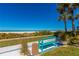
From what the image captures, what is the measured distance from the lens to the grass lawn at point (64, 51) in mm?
6770

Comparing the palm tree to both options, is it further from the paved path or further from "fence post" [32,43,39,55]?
the paved path

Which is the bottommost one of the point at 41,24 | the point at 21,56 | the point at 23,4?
the point at 21,56

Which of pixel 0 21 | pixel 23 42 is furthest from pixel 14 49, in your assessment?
pixel 0 21

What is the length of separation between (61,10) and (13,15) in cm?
107

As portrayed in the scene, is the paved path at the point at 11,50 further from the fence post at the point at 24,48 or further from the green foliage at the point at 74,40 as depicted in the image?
the green foliage at the point at 74,40

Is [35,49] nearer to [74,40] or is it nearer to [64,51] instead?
[64,51]

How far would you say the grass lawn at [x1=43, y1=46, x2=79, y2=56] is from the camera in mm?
6770

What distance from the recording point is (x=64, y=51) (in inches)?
269

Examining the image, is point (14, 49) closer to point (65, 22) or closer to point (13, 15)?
point (13, 15)

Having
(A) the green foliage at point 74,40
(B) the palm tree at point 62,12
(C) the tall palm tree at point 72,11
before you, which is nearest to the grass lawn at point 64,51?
(A) the green foliage at point 74,40

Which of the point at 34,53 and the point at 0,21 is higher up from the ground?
the point at 0,21

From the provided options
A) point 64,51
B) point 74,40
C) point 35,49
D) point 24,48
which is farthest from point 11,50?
point 74,40

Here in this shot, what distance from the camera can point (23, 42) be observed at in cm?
700

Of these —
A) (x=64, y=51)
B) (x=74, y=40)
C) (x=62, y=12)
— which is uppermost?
(x=62, y=12)
